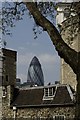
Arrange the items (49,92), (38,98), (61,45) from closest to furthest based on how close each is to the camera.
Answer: (61,45), (49,92), (38,98)

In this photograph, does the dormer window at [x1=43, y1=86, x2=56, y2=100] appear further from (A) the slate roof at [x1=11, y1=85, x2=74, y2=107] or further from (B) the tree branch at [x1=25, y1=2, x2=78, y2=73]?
(B) the tree branch at [x1=25, y1=2, x2=78, y2=73]

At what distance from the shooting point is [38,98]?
27922 millimetres

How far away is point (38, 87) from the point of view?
28281 mm

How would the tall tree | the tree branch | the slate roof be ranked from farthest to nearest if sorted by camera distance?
the slate roof, the tree branch, the tall tree

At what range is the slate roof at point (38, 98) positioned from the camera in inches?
1032

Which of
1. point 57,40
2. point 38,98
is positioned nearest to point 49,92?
point 38,98

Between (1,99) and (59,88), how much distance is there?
4116 millimetres

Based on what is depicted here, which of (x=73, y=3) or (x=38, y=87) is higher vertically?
(x=73, y=3)

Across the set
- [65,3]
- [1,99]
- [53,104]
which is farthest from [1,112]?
[65,3]

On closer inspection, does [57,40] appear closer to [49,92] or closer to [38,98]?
[49,92]

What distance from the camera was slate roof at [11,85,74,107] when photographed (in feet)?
86.0

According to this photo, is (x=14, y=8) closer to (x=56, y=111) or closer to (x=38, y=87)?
(x=56, y=111)

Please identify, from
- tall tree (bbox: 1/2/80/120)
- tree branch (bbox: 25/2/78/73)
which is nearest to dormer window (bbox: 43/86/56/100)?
tall tree (bbox: 1/2/80/120)

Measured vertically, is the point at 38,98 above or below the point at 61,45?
below
